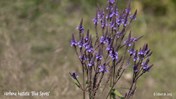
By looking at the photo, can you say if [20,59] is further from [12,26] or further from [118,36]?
[118,36]

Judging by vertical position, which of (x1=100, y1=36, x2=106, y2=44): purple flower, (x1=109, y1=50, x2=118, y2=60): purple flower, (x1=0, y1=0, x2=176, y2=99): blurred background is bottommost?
(x1=109, y1=50, x2=118, y2=60): purple flower

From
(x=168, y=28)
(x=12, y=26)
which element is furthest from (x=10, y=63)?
(x=168, y=28)

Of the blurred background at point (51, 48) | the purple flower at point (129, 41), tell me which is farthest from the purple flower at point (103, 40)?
the blurred background at point (51, 48)

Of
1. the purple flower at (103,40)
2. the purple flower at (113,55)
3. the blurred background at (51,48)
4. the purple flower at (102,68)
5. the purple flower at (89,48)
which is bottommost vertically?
the purple flower at (102,68)

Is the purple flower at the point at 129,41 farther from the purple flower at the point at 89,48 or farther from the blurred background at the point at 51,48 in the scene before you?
the blurred background at the point at 51,48

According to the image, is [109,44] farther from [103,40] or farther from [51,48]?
[51,48]

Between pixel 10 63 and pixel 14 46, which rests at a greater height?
pixel 14 46

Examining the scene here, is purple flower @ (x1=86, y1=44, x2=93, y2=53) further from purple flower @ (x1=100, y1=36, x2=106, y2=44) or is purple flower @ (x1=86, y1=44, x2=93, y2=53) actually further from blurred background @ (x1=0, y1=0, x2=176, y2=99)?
blurred background @ (x1=0, y1=0, x2=176, y2=99)

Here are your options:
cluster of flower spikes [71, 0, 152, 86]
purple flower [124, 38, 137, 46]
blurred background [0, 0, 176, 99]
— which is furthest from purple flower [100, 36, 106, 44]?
blurred background [0, 0, 176, 99]
